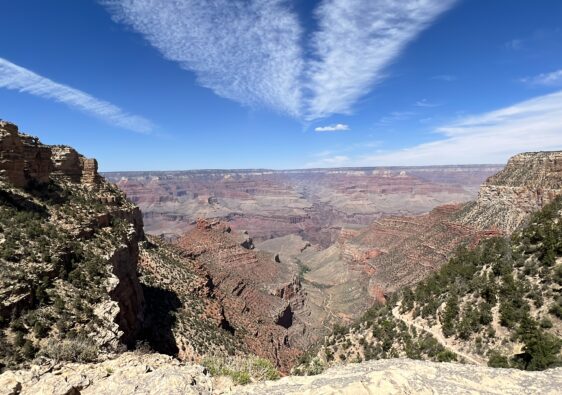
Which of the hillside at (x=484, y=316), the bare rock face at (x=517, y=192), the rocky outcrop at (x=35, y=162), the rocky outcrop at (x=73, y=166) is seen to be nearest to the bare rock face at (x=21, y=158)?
the rocky outcrop at (x=35, y=162)

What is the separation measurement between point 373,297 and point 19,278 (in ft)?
233

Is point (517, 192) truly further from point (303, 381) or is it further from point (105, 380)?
point (105, 380)

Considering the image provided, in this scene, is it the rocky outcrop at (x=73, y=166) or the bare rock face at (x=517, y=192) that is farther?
the bare rock face at (x=517, y=192)

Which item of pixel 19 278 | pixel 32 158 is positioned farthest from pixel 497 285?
pixel 32 158

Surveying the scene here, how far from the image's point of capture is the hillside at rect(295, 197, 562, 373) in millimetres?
20266

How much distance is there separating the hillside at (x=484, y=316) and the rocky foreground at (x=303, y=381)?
5512 millimetres

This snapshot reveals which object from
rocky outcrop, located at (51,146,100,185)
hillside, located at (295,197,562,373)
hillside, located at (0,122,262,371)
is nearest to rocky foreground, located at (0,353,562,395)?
hillside, located at (0,122,262,371)

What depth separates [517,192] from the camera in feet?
213

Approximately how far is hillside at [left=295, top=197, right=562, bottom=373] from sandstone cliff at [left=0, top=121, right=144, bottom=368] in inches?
467

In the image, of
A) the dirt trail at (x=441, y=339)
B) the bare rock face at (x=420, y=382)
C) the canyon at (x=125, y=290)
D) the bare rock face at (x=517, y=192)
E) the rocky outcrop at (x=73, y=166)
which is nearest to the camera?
the bare rock face at (x=420, y=382)

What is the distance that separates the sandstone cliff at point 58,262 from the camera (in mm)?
16453

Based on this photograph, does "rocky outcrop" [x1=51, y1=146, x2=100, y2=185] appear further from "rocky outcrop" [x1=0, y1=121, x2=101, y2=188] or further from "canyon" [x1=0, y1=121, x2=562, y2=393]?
"canyon" [x1=0, y1=121, x2=562, y2=393]

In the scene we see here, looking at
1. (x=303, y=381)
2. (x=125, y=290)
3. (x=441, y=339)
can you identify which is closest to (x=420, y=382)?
(x=303, y=381)

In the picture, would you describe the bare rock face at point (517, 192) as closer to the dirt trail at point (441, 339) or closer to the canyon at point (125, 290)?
the canyon at point (125, 290)
